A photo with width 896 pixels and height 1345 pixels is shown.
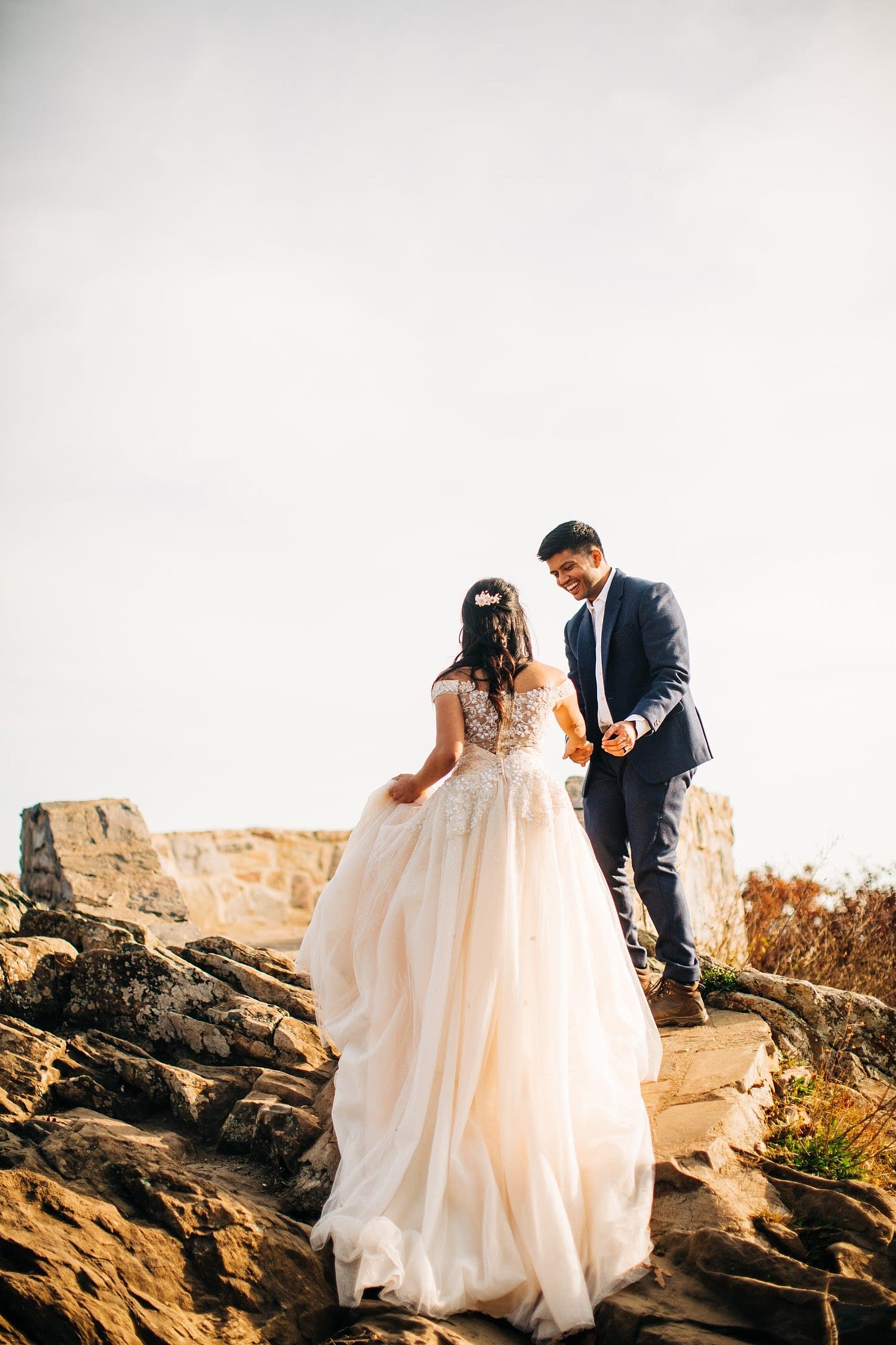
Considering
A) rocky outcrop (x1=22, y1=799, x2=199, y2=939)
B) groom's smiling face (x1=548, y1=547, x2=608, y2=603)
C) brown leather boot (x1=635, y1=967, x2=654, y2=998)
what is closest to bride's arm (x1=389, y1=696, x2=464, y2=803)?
groom's smiling face (x1=548, y1=547, x2=608, y2=603)

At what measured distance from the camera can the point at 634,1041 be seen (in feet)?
12.1

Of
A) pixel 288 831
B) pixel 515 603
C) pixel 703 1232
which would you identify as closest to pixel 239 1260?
pixel 703 1232

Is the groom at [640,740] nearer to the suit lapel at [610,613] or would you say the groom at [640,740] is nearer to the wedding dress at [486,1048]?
the suit lapel at [610,613]

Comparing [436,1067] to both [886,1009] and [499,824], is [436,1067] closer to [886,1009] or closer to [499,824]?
[499,824]

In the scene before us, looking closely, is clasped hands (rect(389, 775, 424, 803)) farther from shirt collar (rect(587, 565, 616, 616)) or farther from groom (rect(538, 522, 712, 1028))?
shirt collar (rect(587, 565, 616, 616))

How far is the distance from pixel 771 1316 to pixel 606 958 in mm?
1269

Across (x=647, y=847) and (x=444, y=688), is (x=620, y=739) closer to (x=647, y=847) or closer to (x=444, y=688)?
(x=647, y=847)

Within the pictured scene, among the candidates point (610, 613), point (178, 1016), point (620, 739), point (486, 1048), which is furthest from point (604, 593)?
point (178, 1016)

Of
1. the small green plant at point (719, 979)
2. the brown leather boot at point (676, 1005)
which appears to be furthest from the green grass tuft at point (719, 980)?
the brown leather boot at point (676, 1005)

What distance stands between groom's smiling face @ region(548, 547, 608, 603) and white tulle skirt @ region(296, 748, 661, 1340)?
1371 mm

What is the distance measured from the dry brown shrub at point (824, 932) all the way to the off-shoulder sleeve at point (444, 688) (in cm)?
373

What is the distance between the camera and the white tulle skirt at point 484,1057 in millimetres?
2943

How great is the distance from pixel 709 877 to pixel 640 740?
3630 millimetres

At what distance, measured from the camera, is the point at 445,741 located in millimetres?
3939
